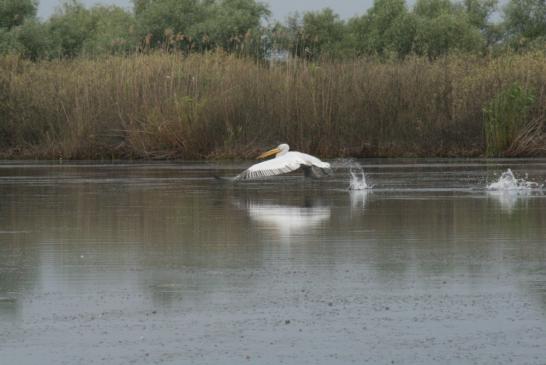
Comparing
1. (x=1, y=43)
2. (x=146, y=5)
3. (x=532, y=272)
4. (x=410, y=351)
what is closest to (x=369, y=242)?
(x=532, y=272)

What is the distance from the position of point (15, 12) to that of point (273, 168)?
42.1 metres

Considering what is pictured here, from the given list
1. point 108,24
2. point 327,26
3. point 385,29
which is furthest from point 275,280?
point 108,24

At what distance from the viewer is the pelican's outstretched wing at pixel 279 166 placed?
1928 cm

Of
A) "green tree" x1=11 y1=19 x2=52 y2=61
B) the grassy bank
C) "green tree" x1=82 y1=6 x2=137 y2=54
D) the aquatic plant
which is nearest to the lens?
the aquatic plant

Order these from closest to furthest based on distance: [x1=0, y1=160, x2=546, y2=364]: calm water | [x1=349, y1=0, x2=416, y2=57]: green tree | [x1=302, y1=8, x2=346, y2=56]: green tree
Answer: [x1=0, y1=160, x2=546, y2=364]: calm water → [x1=349, y1=0, x2=416, y2=57]: green tree → [x1=302, y1=8, x2=346, y2=56]: green tree

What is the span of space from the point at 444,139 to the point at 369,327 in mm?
24401

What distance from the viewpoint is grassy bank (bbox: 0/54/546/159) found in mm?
30844

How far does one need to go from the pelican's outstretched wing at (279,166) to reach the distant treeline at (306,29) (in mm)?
30892

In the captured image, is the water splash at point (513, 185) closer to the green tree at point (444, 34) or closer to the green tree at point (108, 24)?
the green tree at point (108, 24)

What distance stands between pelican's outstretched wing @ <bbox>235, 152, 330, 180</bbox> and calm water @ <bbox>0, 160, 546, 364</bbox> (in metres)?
2.10

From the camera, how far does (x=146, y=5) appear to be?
6956 centimetres

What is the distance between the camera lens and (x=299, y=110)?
102 ft

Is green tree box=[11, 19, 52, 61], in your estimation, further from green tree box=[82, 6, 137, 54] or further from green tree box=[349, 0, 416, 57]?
green tree box=[349, 0, 416, 57]

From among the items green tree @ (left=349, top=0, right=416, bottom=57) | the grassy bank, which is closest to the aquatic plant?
the grassy bank
